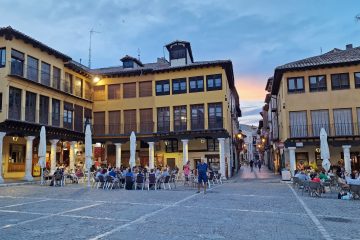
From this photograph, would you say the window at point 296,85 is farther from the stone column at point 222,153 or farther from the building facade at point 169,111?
the stone column at point 222,153

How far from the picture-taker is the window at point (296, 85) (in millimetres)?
28984

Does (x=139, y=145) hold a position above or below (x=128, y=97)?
below

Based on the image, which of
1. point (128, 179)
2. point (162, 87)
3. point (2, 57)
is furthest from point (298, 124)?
point (2, 57)

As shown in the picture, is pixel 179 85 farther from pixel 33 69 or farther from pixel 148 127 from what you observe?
pixel 33 69

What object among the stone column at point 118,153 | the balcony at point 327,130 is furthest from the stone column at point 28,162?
the balcony at point 327,130

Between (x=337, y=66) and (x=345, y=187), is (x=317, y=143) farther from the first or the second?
(x=345, y=187)

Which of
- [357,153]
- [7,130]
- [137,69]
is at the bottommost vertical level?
[357,153]

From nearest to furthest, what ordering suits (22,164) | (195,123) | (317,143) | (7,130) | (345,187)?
1. (345,187)
2. (7,130)
3. (317,143)
4. (22,164)
5. (195,123)

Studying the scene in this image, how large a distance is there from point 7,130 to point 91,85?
12.5 meters

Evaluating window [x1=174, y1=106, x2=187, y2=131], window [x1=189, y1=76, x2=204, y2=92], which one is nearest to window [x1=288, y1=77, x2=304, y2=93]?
window [x1=189, y1=76, x2=204, y2=92]

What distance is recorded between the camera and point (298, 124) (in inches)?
1125

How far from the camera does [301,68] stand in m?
28.7

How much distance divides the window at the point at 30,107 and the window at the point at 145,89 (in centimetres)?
1047

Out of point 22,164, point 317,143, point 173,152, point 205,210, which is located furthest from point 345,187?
point 22,164
